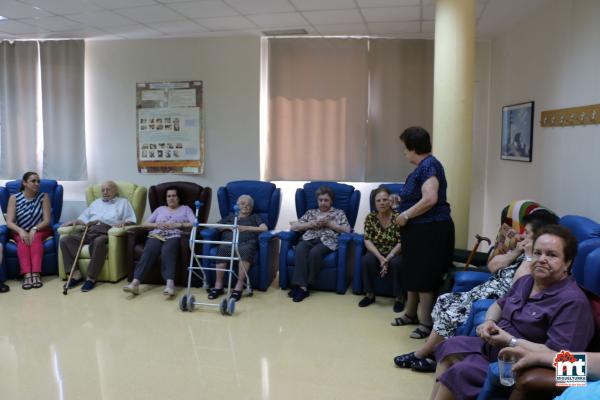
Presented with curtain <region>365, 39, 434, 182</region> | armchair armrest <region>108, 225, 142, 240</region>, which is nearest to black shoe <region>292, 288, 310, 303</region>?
armchair armrest <region>108, 225, 142, 240</region>

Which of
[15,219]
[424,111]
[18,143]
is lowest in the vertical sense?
[15,219]

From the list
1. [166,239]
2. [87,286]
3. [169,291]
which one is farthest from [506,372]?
[87,286]

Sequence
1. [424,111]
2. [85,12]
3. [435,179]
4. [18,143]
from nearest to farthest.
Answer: [435,179] → [85,12] → [424,111] → [18,143]

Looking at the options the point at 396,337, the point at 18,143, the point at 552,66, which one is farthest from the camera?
the point at 18,143

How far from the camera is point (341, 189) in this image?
5.29m

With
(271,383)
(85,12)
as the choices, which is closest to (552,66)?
(271,383)

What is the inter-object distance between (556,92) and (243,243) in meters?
3.09

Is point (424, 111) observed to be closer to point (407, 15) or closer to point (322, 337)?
point (407, 15)

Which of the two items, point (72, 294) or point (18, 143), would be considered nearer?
point (72, 294)

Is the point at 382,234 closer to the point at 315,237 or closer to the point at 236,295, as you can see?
the point at 315,237

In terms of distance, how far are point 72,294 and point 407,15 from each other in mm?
4397

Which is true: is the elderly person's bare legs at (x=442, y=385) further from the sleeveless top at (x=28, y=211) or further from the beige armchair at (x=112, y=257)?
the sleeveless top at (x=28, y=211)

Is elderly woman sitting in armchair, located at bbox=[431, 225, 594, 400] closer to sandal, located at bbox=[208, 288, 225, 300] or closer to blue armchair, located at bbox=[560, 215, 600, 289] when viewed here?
blue armchair, located at bbox=[560, 215, 600, 289]

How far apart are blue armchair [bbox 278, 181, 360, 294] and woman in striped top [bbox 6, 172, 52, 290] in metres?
2.55
